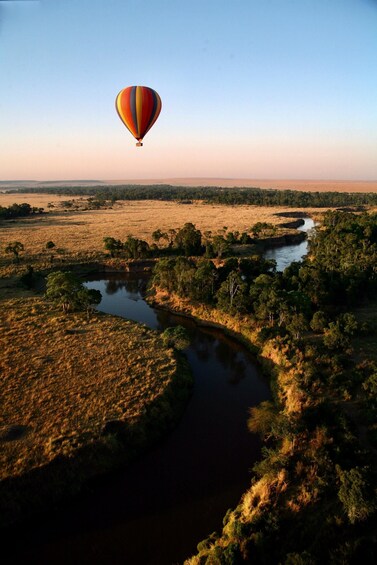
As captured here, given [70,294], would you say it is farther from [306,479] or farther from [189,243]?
[189,243]

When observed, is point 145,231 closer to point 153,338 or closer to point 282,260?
point 282,260

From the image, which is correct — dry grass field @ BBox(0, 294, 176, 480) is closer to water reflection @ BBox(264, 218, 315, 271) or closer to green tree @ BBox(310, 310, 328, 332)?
green tree @ BBox(310, 310, 328, 332)

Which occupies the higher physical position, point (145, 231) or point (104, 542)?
point (145, 231)

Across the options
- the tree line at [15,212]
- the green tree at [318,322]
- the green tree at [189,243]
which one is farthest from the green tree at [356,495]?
the tree line at [15,212]

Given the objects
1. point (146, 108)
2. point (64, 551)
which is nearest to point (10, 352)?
point (64, 551)

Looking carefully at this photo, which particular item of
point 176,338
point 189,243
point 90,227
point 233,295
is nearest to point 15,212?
point 90,227

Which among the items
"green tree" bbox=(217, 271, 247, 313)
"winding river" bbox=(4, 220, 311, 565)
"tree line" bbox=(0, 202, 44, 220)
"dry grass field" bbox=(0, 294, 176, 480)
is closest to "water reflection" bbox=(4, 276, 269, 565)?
"winding river" bbox=(4, 220, 311, 565)

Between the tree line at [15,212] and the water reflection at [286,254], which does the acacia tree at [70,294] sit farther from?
the tree line at [15,212]
